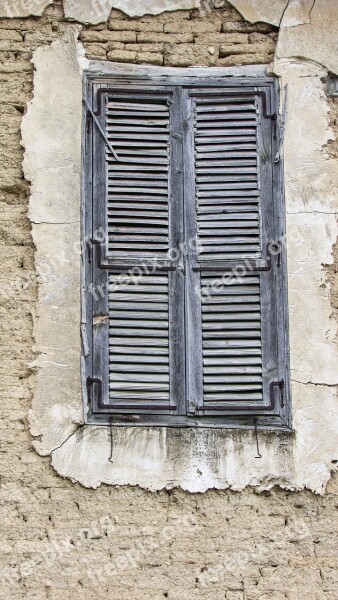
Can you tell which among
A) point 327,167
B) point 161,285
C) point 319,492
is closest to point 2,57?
point 161,285

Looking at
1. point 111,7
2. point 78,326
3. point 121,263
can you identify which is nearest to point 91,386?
point 78,326

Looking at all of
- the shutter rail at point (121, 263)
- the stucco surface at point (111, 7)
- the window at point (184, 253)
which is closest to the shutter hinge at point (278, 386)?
the window at point (184, 253)

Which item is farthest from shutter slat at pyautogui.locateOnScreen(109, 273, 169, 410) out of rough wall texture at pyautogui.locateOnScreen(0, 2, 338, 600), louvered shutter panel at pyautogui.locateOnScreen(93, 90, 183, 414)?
rough wall texture at pyautogui.locateOnScreen(0, 2, 338, 600)

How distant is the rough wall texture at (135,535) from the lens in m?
4.43

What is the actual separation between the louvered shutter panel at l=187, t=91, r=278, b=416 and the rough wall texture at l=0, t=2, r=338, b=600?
18.2 inches

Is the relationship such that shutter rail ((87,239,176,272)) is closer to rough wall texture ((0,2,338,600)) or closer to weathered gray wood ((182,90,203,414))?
weathered gray wood ((182,90,203,414))

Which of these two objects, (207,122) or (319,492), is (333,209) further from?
(319,492)

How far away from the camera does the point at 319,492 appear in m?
4.59

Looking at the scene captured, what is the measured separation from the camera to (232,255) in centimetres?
483

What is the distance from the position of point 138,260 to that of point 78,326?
42cm

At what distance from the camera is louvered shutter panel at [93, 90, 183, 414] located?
467 centimetres

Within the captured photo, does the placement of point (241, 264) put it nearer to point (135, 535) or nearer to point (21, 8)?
point (135, 535)

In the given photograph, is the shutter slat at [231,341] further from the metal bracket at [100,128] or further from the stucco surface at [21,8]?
the stucco surface at [21,8]

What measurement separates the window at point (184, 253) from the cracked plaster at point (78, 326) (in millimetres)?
65
